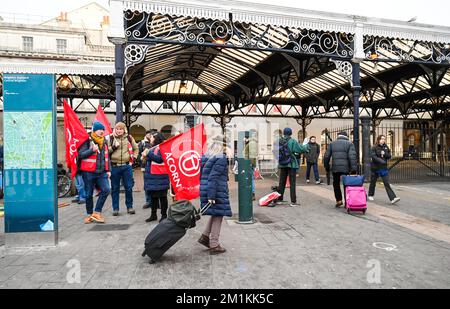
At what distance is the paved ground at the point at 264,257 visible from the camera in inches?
127

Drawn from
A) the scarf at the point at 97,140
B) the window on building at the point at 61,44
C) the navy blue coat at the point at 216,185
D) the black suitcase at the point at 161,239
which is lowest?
the black suitcase at the point at 161,239

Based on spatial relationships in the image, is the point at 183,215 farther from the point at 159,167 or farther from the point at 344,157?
the point at 344,157

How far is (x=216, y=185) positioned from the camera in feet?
13.2

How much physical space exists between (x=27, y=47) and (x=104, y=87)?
23.3 metres

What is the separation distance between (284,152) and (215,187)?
3.69m

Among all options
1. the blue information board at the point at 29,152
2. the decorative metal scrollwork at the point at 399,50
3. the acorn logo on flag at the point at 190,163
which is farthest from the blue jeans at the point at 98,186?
the decorative metal scrollwork at the point at 399,50

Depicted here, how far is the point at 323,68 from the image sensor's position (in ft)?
38.3

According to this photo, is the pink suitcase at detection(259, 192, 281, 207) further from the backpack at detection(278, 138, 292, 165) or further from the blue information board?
the blue information board

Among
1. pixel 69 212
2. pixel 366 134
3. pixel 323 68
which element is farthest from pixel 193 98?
pixel 69 212

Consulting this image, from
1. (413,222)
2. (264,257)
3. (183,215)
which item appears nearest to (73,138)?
(183,215)

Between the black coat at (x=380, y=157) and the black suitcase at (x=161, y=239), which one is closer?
the black suitcase at (x=161, y=239)

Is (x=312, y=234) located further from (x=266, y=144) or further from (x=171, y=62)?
(x=266, y=144)

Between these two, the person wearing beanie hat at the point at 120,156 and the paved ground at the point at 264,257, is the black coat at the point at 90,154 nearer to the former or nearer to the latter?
the person wearing beanie hat at the point at 120,156

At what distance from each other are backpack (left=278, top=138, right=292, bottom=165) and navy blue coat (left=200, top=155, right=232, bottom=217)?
3458 millimetres
